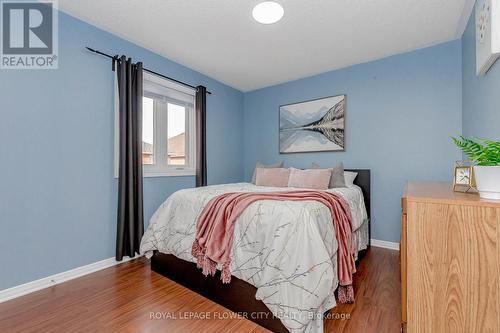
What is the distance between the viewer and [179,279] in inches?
82.0

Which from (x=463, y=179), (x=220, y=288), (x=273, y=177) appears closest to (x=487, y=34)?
(x=463, y=179)

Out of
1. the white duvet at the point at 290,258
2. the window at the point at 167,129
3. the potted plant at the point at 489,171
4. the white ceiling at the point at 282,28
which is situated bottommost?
the white duvet at the point at 290,258

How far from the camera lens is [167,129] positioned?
125 inches

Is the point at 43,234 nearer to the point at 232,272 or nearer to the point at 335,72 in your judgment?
the point at 232,272

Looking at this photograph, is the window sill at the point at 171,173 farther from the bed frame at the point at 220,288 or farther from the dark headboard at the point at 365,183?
the dark headboard at the point at 365,183

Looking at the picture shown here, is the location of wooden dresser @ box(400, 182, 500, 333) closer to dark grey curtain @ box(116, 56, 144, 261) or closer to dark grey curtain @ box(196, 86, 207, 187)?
dark grey curtain @ box(116, 56, 144, 261)

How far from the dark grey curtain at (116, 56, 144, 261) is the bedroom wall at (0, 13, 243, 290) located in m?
0.12

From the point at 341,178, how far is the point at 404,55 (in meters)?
1.67

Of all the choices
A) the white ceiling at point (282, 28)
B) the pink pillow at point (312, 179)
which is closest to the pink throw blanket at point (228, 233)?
the pink pillow at point (312, 179)

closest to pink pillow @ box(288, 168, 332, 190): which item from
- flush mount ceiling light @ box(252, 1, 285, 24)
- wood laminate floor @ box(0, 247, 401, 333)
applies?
wood laminate floor @ box(0, 247, 401, 333)

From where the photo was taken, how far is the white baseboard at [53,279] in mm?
1849

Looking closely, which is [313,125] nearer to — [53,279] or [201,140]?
[201,140]

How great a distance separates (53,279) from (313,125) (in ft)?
11.1

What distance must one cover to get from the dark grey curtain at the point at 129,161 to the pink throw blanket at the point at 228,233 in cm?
106
